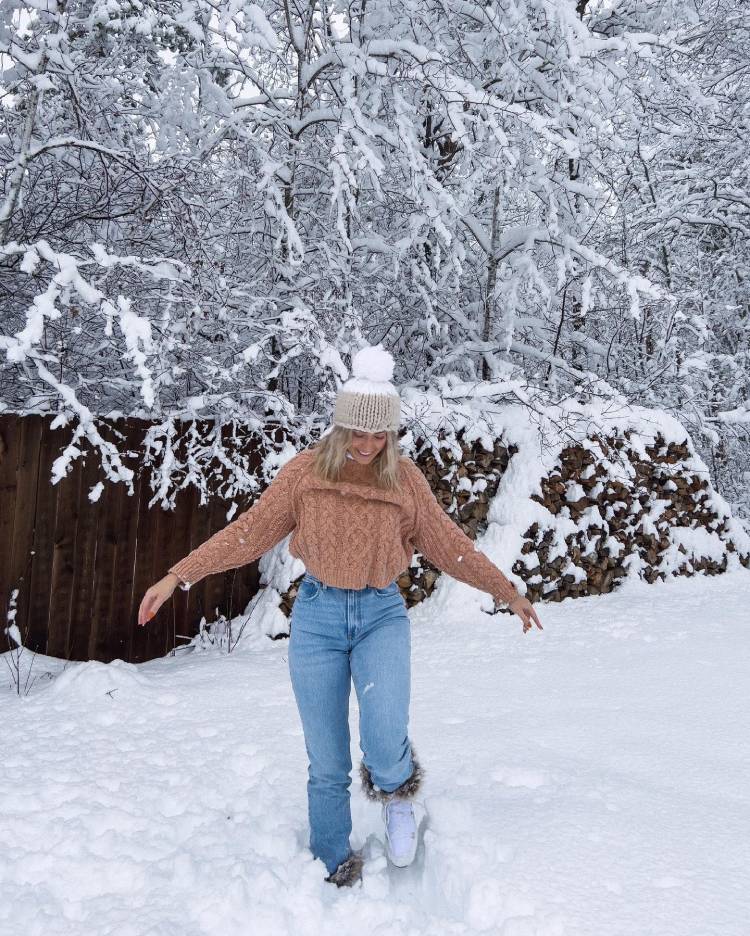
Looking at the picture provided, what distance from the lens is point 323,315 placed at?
581cm

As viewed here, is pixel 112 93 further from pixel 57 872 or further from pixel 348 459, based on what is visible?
pixel 57 872

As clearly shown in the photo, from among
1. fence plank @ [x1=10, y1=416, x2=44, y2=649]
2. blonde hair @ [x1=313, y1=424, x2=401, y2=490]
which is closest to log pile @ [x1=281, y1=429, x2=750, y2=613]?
fence plank @ [x1=10, y1=416, x2=44, y2=649]

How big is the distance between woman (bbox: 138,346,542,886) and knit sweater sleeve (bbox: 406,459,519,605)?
0.03m

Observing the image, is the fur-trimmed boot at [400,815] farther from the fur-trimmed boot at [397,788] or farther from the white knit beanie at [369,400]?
the white knit beanie at [369,400]

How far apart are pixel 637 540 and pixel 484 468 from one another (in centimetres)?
185

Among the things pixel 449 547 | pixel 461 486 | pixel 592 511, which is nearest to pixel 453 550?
pixel 449 547

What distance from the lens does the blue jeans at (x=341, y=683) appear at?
2502 millimetres

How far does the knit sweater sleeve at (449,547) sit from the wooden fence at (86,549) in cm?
298

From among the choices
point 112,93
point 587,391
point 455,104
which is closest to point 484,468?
point 587,391

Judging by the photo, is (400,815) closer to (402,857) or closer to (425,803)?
(402,857)

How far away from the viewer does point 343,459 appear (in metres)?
2.53

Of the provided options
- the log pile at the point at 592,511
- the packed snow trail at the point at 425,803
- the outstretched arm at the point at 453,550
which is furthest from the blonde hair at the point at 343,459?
the log pile at the point at 592,511

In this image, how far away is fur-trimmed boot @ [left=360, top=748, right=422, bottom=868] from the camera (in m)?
2.57

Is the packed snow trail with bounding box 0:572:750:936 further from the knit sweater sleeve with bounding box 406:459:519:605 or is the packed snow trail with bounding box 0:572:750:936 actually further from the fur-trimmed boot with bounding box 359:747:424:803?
the knit sweater sleeve with bounding box 406:459:519:605
